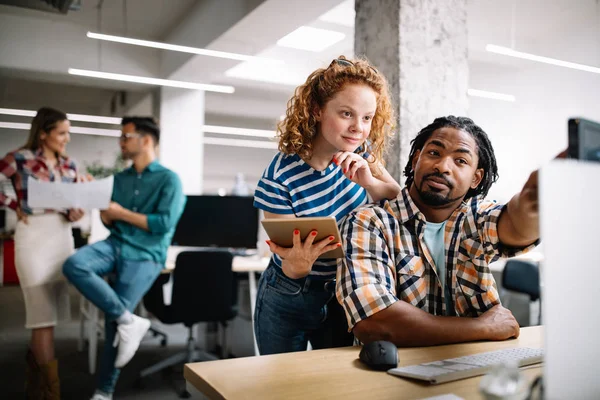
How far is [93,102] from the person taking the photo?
292 centimetres

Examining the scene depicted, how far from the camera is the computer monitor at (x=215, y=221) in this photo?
3811 mm

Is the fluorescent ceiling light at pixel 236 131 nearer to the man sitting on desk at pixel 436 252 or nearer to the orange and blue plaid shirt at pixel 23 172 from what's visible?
the orange and blue plaid shirt at pixel 23 172

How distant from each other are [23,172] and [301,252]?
5.81ft

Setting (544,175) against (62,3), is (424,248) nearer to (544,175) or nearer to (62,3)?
(544,175)

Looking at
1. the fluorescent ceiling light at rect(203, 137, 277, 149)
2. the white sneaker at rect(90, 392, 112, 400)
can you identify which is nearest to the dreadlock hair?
the white sneaker at rect(90, 392, 112, 400)

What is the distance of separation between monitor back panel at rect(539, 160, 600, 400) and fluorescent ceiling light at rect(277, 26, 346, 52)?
5514mm

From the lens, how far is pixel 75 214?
8.39 ft

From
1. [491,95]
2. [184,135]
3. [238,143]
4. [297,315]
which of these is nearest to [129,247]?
[297,315]

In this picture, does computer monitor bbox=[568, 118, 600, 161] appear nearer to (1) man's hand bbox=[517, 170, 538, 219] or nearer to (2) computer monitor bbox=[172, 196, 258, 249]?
(1) man's hand bbox=[517, 170, 538, 219]

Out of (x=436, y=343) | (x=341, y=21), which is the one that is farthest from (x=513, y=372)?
(x=341, y=21)

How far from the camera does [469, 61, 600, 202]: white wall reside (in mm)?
3979

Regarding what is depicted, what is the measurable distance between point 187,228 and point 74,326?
3.92ft

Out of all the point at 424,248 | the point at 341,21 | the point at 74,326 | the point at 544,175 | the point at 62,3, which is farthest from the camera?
the point at 341,21

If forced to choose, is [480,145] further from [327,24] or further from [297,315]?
[327,24]
